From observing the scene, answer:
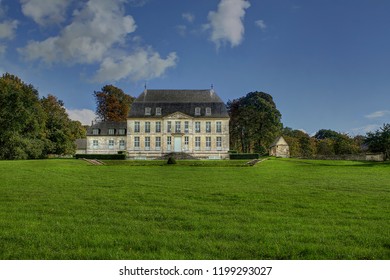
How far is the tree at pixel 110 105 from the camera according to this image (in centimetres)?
6700

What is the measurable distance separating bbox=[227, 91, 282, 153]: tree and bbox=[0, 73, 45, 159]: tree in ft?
110

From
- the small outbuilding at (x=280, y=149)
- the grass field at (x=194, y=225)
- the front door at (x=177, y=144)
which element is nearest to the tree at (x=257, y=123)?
the small outbuilding at (x=280, y=149)

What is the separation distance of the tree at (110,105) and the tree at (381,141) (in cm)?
4625

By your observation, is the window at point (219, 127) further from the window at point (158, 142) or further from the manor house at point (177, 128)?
the window at point (158, 142)

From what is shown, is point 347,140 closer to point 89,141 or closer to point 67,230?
point 89,141

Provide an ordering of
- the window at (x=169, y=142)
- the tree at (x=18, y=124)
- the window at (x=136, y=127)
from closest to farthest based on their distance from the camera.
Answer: the tree at (x=18, y=124)
the window at (x=169, y=142)
the window at (x=136, y=127)

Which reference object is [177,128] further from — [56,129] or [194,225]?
[194,225]

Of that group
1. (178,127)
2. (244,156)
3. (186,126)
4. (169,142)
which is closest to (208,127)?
(186,126)

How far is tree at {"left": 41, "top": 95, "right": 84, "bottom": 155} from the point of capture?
2024 inches

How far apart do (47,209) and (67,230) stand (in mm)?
2444

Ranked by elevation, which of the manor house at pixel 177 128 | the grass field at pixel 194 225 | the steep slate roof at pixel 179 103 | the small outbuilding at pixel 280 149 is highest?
the steep slate roof at pixel 179 103

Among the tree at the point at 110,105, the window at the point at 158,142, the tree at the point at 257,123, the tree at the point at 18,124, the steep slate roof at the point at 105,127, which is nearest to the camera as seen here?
the tree at the point at 18,124

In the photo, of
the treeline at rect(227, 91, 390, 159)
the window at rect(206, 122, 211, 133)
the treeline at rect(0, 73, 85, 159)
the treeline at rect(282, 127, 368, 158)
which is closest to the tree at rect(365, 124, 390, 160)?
the treeline at rect(227, 91, 390, 159)

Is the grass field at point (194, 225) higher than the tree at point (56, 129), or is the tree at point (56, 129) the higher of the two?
the tree at point (56, 129)
